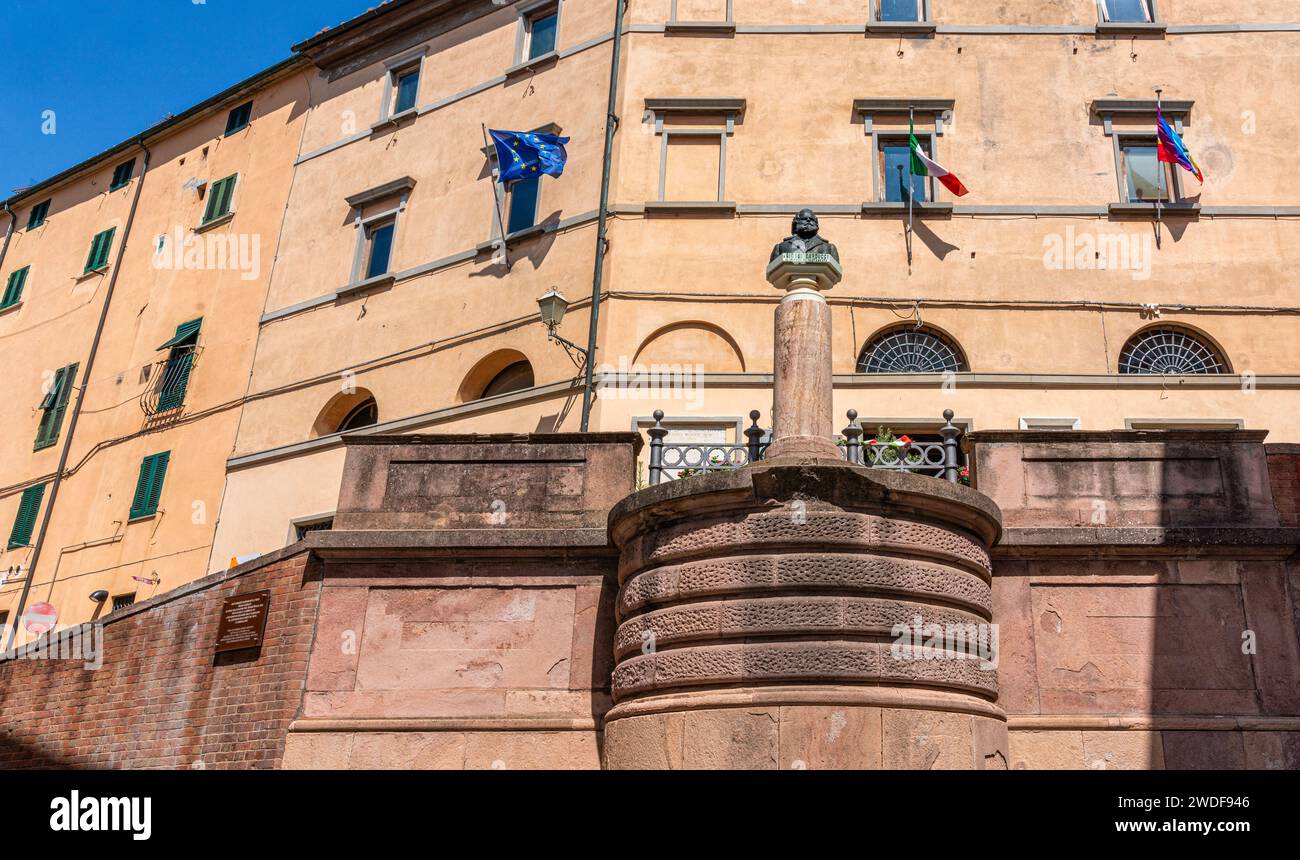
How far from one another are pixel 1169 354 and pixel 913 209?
4.93 meters

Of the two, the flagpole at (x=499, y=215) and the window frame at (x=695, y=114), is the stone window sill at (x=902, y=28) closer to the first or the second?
the window frame at (x=695, y=114)

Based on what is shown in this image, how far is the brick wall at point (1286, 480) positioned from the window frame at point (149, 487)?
827 inches

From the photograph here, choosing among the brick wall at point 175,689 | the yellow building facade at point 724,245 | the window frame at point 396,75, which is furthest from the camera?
the window frame at point 396,75

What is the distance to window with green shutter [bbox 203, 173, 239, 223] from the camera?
2803cm

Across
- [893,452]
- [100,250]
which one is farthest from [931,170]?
[100,250]

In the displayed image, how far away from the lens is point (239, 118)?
29.4 m

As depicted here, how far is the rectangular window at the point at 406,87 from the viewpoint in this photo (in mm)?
25875

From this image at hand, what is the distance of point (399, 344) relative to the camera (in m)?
22.6

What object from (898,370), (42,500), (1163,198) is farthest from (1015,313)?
(42,500)

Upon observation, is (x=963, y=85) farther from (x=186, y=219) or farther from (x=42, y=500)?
(x=42, y=500)

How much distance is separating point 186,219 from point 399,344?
389 inches

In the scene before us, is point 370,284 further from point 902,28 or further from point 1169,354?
point 1169,354

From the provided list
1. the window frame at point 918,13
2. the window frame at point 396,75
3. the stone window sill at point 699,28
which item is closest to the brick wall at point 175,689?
the stone window sill at point 699,28

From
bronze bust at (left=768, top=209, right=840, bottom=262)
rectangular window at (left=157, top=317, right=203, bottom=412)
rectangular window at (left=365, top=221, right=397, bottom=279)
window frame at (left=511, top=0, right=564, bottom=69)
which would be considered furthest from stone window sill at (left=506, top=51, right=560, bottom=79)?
bronze bust at (left=768, top=209, right=840, bottom=262)
